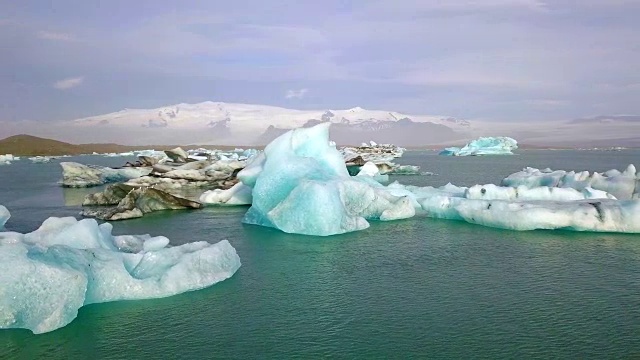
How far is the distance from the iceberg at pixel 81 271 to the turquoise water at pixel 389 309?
0.66 feet

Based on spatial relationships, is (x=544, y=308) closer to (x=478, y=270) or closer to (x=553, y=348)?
(x=553, y=348)

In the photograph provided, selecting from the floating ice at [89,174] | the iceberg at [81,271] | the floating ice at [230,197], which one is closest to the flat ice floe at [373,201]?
the floating ice at [230,197]

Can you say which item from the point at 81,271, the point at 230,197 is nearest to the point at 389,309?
the point at 81,271

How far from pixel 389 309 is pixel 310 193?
227 inches

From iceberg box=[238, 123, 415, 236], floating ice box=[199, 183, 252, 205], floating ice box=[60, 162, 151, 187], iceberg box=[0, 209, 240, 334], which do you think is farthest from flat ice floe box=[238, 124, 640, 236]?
floating ice box=[60, 162, 151, 187]

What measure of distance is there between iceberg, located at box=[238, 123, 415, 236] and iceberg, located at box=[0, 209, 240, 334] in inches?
144

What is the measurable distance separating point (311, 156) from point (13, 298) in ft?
35.1

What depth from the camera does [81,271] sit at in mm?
6562

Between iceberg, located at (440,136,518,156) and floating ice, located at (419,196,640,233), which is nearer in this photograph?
floating ice, located at (419,196,640,233)

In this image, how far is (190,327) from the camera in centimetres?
614

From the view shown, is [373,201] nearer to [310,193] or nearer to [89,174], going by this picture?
[310,193]

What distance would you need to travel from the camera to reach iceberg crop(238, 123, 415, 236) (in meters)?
12.3

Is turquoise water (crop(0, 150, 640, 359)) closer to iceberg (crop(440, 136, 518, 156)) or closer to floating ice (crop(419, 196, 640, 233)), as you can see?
floating ice (crop(419, 196, 640, 233))

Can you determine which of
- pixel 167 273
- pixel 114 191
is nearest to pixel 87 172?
pixel 114 191
